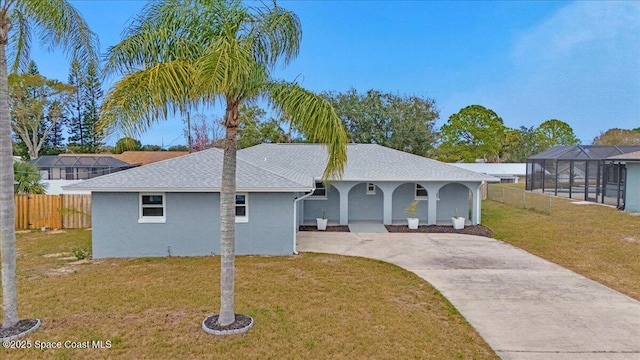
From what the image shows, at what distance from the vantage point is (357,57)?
2555cm

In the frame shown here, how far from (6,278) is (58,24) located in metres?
4.41

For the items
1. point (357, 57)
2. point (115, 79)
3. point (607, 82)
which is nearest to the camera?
point (115, 79)

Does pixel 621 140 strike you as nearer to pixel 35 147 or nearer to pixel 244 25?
A: pixel 244 25

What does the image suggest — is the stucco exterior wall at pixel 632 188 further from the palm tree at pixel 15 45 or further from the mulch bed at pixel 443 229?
the palm tree at pixel 15 45

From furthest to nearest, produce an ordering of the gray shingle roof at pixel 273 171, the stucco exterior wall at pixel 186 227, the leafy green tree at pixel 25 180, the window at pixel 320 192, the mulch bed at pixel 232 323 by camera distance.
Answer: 1. the window at pixel 320 192
2. the leafy green tree at pixel 25 180
3. the stucco exterior wall at pixel 186 227
4. the gray shingle roof at pixel 273 171
5. the mulch bed at pixel 232 323

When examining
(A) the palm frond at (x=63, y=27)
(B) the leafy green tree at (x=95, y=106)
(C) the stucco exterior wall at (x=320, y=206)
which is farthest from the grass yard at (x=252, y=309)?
(C) the stucco exterior wall at (x=320, y=206)

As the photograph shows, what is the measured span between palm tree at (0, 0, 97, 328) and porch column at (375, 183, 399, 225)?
1204cm

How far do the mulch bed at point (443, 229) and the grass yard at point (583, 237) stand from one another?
501mm

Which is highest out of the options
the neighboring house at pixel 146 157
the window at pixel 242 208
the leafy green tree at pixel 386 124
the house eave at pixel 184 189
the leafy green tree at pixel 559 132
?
the leafy green tree at pixel 559 132

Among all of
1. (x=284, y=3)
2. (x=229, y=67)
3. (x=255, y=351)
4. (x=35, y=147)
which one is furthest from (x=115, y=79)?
(x=35, y=147)

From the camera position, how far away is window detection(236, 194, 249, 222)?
11.6 m

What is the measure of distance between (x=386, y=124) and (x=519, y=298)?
26.8m

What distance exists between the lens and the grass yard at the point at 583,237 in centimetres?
1005

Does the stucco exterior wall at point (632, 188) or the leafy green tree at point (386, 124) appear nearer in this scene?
the stucco exterior wall at point (632, 188)
